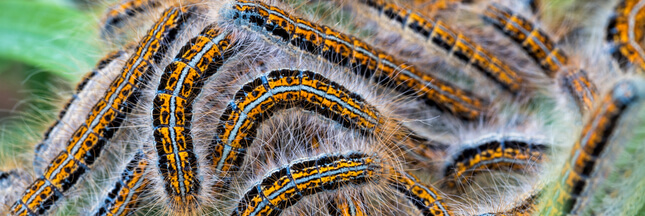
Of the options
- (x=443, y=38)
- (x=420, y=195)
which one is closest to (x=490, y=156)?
(x=420, y=195)

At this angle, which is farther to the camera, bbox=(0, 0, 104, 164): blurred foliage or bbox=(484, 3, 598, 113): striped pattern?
bbox=(0, 0, 104, 164): blurred foliage

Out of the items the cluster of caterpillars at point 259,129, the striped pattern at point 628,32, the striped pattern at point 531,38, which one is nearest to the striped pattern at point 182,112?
the cluster of caterpillars at point 259,129

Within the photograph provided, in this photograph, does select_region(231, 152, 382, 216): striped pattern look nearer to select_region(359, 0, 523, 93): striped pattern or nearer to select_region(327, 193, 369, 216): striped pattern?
select_region(327, 193, 369, 216): striped pattern

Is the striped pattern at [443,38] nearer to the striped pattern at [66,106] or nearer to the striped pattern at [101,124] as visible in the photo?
the striped pattern at [101,124]

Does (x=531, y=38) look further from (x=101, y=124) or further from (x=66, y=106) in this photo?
(x=66, y=106)

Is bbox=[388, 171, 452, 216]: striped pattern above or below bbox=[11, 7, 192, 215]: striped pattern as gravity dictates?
below

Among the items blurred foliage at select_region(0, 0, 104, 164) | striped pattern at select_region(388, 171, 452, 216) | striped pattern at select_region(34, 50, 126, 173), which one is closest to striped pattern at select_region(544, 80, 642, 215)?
striped pattern at select_region(388, 171, 452, 216)
